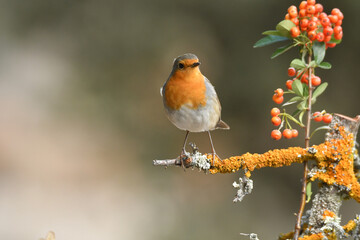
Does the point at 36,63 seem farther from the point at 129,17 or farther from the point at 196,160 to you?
the point at 196,160

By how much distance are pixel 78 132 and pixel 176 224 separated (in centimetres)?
126

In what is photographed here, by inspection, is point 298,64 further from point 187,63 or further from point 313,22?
point 187,63

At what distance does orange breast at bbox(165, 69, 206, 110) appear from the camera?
1.48 m

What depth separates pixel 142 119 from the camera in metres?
4.16

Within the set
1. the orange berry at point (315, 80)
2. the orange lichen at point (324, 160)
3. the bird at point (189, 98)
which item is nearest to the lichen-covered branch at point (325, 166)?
the orange lichen at point (324, 160)

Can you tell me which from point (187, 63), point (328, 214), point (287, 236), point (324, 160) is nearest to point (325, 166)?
point (324, 160)

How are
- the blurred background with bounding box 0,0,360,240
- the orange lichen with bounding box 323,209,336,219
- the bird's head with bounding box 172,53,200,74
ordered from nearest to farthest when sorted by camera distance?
the orange lichen with bounding box 323,209,336,219 → the bird's head with bounding box 172,53,200,74 → the blurred background with bounding box 0,0,360,240

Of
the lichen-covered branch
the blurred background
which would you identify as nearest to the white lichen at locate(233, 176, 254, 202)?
the lichen-covered branch

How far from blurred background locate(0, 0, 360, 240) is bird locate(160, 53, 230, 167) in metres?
2.08

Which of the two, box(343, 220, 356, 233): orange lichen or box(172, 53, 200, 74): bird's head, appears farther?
box(172, 53, 200, 74): bird's head

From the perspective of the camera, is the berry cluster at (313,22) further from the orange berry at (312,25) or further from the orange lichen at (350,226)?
A: the orange lichen at (350,226)

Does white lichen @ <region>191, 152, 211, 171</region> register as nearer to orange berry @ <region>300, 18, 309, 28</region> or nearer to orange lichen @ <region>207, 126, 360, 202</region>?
orange lichen @ <region>207, 126, 360, 202</region>

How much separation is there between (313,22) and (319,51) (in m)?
0.08

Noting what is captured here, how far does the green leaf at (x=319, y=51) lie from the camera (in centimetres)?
120
